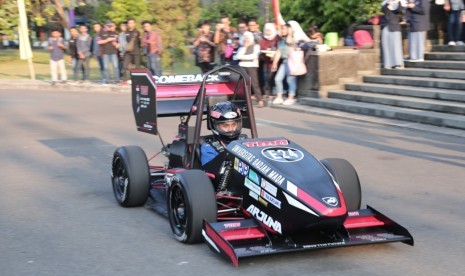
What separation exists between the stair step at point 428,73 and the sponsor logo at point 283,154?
9141 millimetres

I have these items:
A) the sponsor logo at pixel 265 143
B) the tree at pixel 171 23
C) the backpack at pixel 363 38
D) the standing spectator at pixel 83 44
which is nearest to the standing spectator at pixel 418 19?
the backpack at pixel 363 38

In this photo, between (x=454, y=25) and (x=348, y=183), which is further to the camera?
(x=454, y=25)

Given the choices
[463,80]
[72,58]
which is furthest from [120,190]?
[72,58]

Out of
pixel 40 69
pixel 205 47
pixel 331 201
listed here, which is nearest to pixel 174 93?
pixel 331 201

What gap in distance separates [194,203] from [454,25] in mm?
11611

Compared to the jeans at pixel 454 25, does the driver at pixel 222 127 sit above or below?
below

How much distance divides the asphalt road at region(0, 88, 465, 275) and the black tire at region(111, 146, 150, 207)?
13cm

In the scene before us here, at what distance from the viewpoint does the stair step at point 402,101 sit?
Result: 13.3 m

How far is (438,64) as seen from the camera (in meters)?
15.6

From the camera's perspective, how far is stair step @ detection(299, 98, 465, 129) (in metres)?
12.8

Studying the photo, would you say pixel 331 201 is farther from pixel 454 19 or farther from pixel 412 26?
pixel 454 19

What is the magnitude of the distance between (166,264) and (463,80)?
33.3ft

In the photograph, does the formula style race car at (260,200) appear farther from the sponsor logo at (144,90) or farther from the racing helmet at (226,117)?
the sponsor logo at (144,90)

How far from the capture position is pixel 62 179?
9516 mm
